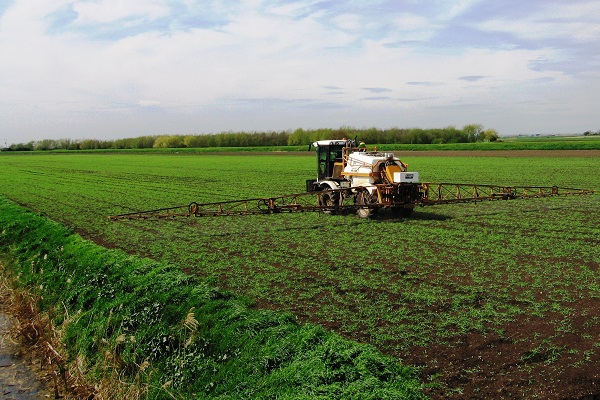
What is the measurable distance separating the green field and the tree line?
1845 inches

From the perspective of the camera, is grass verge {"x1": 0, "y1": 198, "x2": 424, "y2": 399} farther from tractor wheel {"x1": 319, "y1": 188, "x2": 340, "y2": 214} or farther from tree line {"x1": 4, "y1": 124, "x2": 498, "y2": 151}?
tree line {"x1": 4, "y1": 124, "x2": 498, "y2": 151}

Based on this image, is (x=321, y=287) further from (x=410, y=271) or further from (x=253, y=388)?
(x=253, y=388)

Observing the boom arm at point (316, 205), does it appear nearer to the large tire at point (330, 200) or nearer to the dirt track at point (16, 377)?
the large tire at point (330, 200)

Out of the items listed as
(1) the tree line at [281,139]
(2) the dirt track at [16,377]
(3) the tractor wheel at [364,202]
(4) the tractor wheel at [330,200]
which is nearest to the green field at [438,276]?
(3) the tractor wheel at [364,202]

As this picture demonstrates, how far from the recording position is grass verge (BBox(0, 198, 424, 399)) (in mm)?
6277

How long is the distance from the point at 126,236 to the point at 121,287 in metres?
5.67

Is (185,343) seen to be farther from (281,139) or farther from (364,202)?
(281,139)

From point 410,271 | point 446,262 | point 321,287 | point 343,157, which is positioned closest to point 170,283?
point 321,287

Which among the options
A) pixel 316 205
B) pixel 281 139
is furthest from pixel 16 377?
pixel 281 139

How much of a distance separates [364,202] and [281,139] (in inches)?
4003

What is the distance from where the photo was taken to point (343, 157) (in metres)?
20.0

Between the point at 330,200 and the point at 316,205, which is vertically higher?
the point at 330,200

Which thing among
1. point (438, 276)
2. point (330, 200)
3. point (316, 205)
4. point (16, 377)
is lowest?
point (16, 377)

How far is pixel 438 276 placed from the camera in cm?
1052
